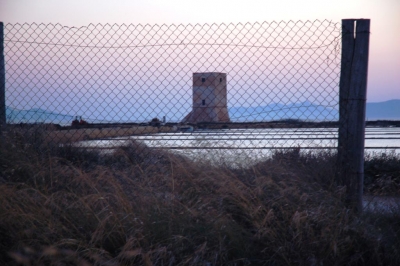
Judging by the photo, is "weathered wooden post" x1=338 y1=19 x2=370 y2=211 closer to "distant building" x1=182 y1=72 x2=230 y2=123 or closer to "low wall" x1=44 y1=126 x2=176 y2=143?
"distant building" x1=182 y1=72 x2=230 y2=123

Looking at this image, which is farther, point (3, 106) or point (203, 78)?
point (3, 106)

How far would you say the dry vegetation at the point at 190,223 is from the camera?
421 centimetres

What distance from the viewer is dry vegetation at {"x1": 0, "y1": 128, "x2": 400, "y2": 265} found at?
4.21 m

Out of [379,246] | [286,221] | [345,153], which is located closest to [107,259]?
[286,221]

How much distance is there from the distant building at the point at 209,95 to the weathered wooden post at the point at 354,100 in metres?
1.36

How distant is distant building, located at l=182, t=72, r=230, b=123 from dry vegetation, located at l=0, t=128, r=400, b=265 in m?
0.70

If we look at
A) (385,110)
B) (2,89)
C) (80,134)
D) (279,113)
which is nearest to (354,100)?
(279,113)

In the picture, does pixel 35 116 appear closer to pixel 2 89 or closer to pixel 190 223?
pixel 2 89

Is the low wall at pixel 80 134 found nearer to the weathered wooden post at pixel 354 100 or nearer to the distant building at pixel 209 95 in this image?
the distant building at pixel 209 95

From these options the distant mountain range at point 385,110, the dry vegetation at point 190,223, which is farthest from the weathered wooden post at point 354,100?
the distant mountain range at point 385,110

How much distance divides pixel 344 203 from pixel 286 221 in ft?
2.64

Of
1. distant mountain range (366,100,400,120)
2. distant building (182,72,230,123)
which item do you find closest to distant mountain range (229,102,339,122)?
distant building (182,72,230,123)

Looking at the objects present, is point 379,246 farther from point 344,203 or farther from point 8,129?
point 8,129

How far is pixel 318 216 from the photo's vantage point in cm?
461
